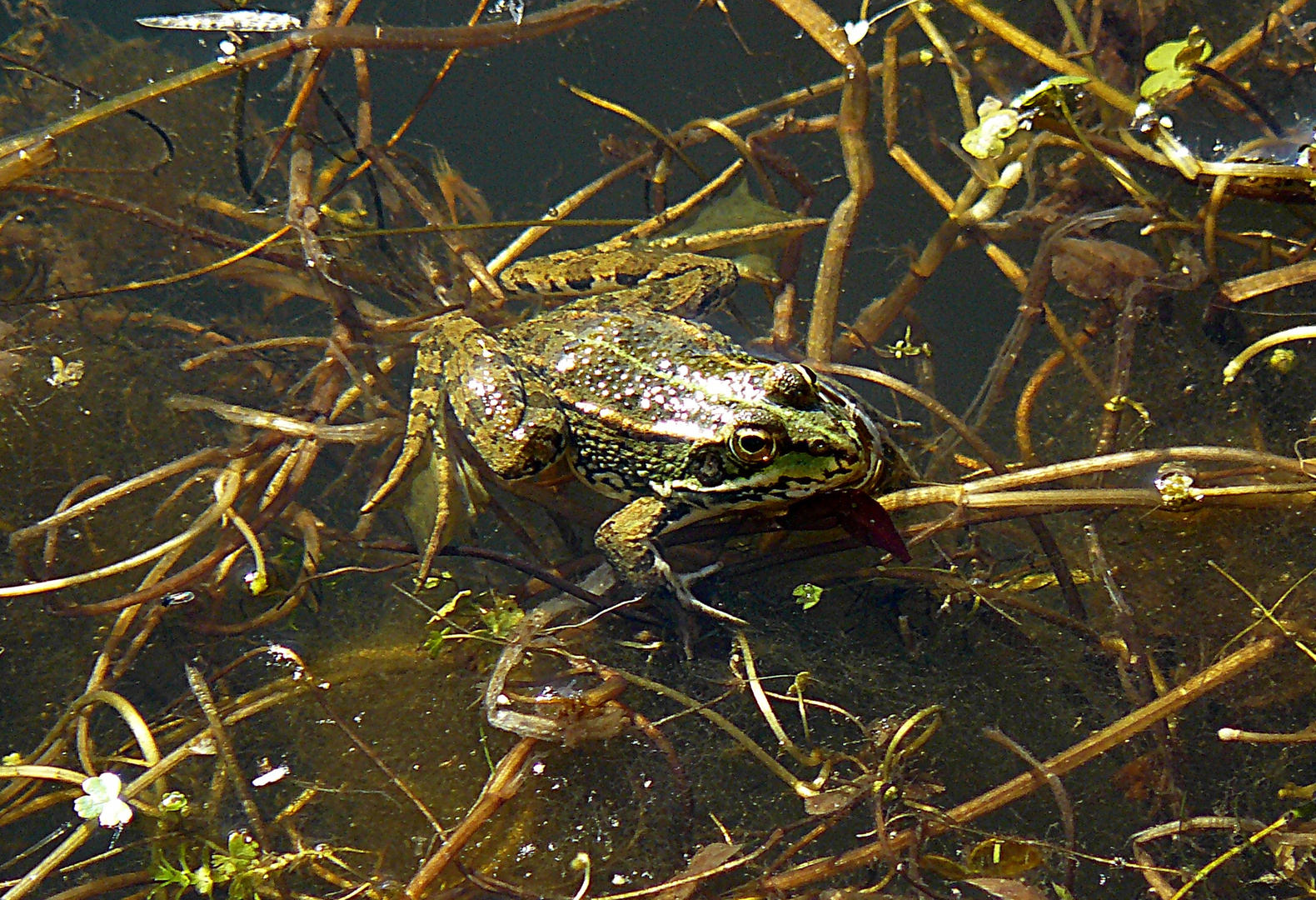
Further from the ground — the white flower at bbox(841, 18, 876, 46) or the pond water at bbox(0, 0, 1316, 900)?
the white flower at bbox(841, 18, 876, 46)

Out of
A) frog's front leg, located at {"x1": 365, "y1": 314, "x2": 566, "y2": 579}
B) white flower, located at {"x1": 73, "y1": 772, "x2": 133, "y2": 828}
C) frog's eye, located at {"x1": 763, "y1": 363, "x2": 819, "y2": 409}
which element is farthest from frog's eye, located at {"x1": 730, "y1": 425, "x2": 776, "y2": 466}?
white flower, located at {"x1": 73, "y1": 772, "x2": 133, "y2": 828}

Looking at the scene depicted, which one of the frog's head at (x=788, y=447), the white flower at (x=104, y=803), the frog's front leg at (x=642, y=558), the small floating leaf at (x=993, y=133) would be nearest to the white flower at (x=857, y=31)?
the small floating leaf at (x=993, y=133)

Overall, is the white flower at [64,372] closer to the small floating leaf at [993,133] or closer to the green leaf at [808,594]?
the green leaf at [808,594]

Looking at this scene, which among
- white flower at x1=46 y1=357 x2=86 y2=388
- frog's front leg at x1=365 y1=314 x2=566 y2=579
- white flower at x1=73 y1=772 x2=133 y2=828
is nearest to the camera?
white flower at x1=73 y1=772 x2=133 y2=828

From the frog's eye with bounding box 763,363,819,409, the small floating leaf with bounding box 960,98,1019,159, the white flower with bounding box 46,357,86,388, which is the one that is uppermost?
the small floating leaf with bounding box 960,98,1019,159

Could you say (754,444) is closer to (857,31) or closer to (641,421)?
(641,421)

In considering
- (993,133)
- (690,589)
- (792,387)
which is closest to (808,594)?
(690,589)

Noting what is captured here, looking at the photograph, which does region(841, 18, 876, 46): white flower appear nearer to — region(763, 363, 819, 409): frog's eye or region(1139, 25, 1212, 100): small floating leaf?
region(1139, 25, 1212, 100): small floating leaf
